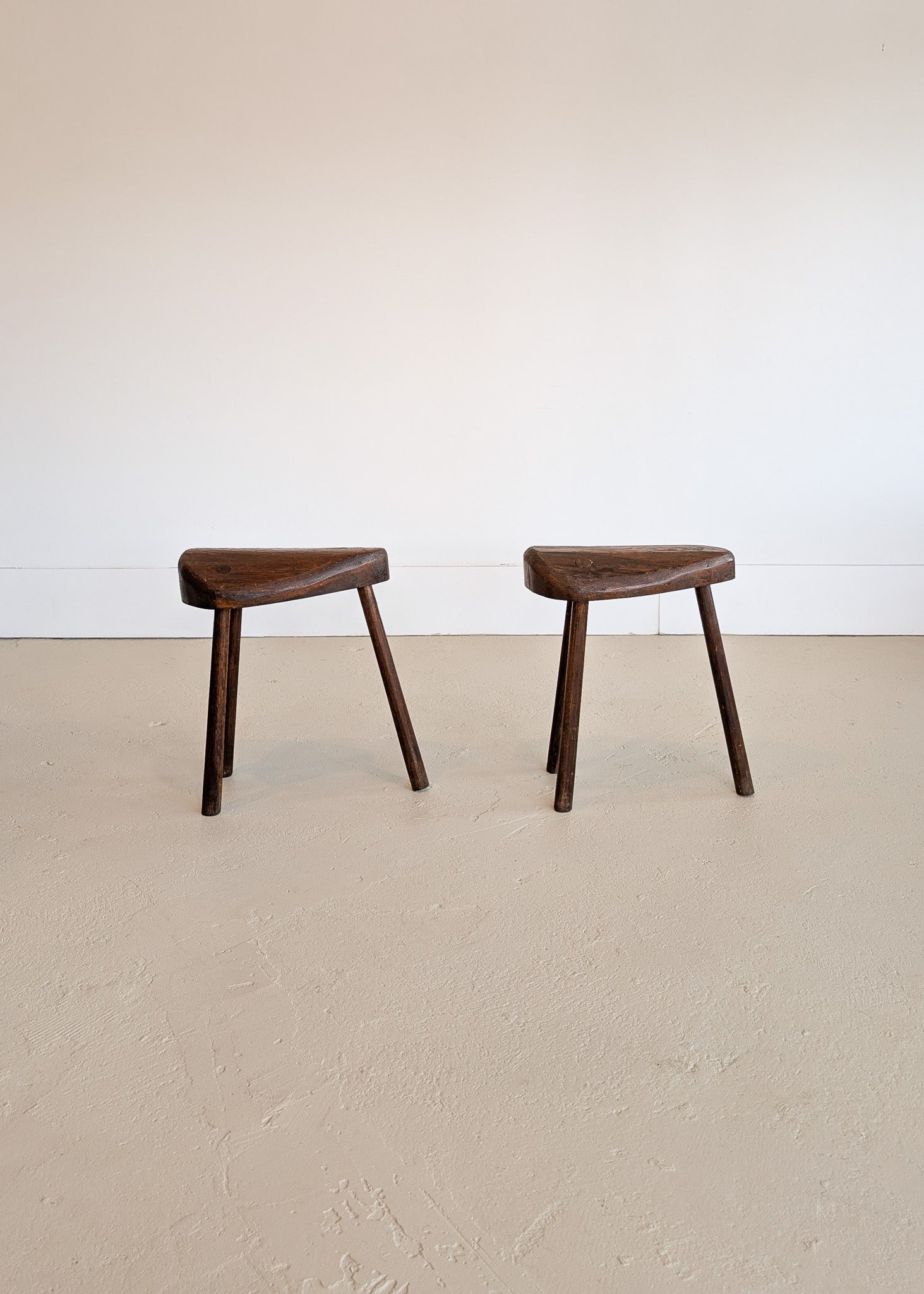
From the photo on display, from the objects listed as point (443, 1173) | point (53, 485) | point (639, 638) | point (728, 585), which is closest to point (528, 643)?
point (639, 638)

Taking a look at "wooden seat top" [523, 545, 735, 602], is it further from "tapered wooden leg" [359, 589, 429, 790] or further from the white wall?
the white wall

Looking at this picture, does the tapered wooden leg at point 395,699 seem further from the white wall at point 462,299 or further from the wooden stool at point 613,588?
the white wall at point 462,299

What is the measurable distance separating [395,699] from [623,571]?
0.50 m

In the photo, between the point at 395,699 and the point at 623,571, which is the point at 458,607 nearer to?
the point at 395,699

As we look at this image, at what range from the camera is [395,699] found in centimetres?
200

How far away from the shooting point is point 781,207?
2.84 m

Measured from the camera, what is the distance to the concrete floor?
39.5 inches

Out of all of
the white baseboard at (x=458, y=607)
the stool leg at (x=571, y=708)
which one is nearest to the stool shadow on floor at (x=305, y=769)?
the stool leg at (x=571, y=708)

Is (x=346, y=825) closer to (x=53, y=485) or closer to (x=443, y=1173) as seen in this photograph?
(x=443, y=1173)

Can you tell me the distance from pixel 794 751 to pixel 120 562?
202 cm

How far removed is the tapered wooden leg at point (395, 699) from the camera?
195 centimetres

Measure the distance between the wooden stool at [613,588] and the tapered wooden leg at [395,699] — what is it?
0.91ft

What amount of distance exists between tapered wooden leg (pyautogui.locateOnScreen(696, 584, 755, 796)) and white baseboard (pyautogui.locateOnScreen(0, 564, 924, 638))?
44.0 inches

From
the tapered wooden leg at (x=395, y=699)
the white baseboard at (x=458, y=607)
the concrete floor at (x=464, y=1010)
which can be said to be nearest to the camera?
the concrete floor at (x=464, y=1010)
